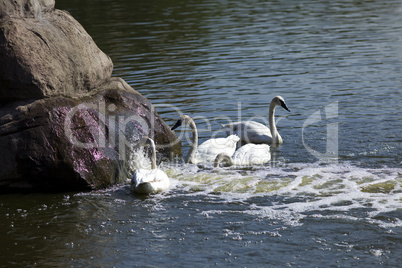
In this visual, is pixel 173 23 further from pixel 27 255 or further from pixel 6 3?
pixel 27 255

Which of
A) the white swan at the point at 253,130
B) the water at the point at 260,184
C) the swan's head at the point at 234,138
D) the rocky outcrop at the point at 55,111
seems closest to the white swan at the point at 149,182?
the water at the point at 260,184

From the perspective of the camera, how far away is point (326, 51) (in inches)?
787

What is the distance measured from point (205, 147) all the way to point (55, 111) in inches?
115

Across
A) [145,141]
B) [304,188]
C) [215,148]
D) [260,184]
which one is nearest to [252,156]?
[215,148]

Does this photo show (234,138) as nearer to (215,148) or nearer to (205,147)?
(215,148)

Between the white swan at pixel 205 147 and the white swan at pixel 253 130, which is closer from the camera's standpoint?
the white swan at pixel 205 147

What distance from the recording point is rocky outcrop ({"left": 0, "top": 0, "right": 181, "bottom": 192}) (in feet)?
31.4

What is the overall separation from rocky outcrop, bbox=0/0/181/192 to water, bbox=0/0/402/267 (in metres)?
0.40

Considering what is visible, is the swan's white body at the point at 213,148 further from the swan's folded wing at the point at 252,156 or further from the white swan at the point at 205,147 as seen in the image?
the swan's folded wing at the point at 252,156

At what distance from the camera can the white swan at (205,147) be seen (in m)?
10.9

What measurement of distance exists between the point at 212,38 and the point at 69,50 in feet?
44.0

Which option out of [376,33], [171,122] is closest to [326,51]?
[376,33]

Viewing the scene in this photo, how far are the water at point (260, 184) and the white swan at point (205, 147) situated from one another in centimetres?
30

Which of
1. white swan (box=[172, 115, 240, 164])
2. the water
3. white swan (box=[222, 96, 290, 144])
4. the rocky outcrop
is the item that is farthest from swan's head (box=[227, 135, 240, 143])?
the rocky outcrop
